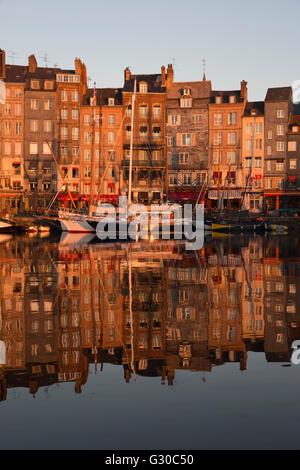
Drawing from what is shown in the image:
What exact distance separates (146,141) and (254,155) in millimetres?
16325

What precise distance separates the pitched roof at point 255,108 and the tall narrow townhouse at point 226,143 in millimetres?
1098

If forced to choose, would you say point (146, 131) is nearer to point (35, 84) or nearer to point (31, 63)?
point (35, 84)

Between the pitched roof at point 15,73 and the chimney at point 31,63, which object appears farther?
the chimney at point 31,63

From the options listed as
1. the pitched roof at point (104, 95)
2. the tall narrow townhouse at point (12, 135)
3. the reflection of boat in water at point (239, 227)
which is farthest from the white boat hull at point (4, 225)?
the pitched roof at point (104, 95)

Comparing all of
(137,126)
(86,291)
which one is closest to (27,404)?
(86,291)

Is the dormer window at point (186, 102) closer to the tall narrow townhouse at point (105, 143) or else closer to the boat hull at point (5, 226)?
the tall narrow townhouse at point (105, 143)

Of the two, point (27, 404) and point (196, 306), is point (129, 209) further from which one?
point (27, 404)

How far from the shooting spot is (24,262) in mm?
30719

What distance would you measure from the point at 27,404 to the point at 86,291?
10.6 meters

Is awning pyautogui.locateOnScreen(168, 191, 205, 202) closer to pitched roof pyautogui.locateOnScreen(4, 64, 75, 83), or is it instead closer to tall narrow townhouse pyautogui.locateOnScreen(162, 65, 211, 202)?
tall narrow townhouse pyautogui.locateOnScreen(162, 65, 211, 202)

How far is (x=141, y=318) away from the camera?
15094 mm

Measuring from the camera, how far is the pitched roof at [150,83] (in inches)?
3295

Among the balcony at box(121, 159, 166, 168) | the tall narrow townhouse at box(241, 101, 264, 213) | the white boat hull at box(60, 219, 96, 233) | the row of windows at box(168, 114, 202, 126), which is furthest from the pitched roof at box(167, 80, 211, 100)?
the white boat hull at box(60, 219, 96, 233)

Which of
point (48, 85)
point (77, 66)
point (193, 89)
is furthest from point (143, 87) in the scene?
point (48, 85)
